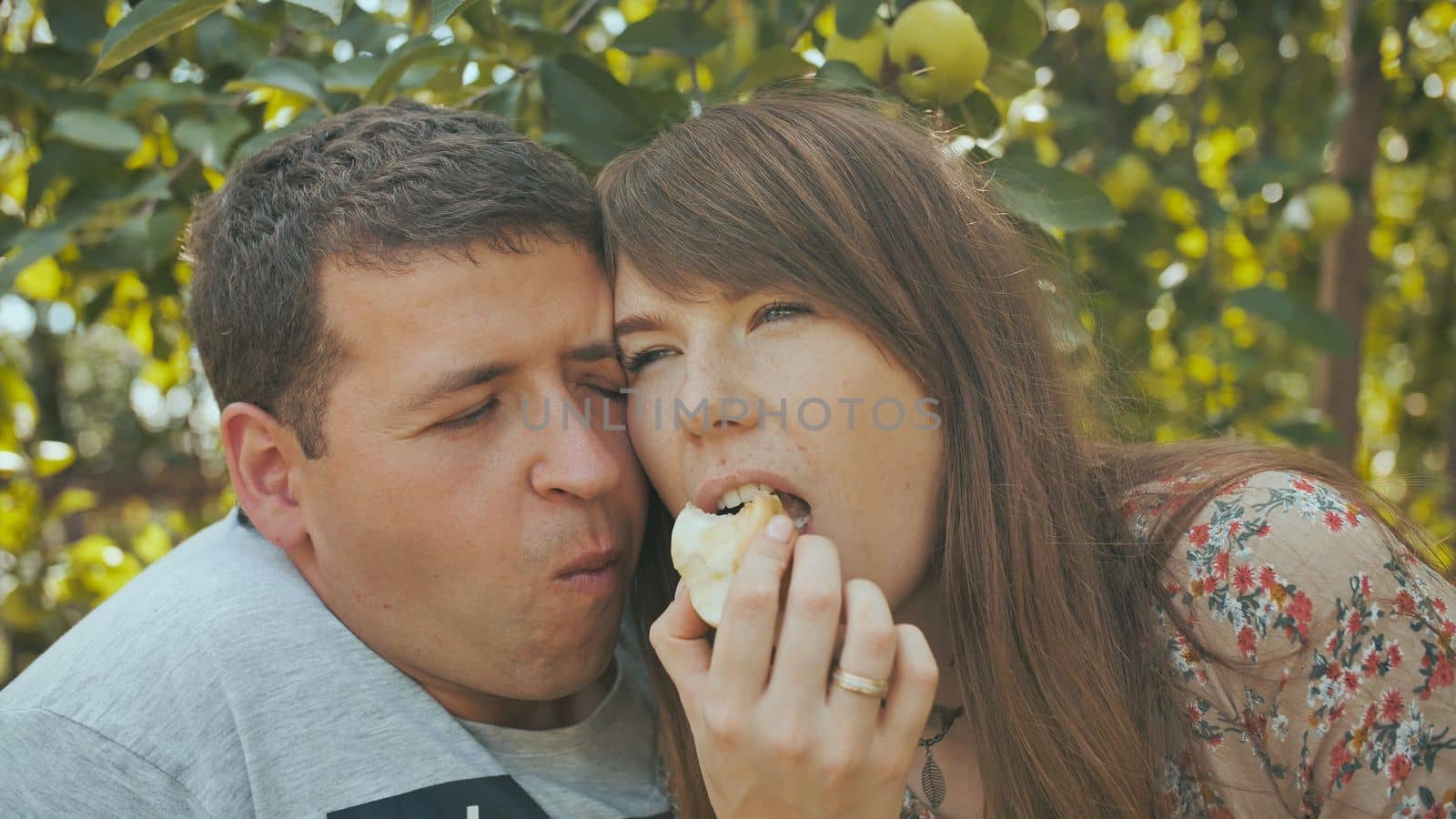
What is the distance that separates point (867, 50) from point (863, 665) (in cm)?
123

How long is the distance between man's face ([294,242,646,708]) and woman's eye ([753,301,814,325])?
0.27m

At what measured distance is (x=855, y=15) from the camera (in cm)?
191

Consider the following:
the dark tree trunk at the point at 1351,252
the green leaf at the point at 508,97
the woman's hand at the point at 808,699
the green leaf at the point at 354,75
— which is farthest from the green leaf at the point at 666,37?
the dark tree trunk at the point at 1351,252

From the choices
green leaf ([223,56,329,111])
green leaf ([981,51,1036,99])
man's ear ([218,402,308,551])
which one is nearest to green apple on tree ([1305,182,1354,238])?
green leaf ([981,51,1036,99])

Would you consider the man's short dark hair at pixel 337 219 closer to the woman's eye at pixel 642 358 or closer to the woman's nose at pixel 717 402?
the woman's eye at pixel 642 358

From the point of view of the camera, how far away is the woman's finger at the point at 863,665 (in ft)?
4.12

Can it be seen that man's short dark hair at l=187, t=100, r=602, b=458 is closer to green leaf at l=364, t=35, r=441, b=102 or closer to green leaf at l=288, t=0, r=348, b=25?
green leaf at l=364, t=35, r=441, b=102

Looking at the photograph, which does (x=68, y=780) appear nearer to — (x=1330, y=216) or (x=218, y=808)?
(x=218, y=808)

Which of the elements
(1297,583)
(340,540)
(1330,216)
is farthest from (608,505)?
(1330,216)

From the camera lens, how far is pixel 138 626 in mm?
1620

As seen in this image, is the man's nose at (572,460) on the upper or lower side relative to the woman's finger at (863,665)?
upper

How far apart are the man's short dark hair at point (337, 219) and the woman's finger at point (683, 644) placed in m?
0.61

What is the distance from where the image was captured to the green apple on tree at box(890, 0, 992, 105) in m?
1.89

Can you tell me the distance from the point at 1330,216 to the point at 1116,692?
1.82m
